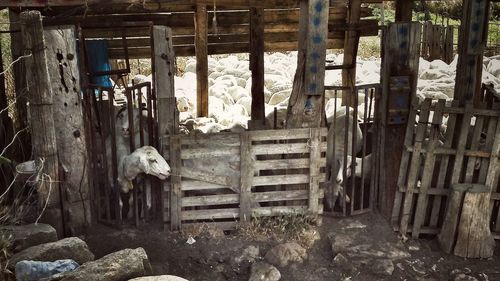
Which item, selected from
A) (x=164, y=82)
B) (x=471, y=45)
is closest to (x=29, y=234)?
(x=164, y=82)

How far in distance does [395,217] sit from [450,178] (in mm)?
919

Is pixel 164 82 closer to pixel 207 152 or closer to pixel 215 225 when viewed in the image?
pixel 207 152

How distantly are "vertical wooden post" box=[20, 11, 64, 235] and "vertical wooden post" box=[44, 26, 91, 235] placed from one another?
0.47ft

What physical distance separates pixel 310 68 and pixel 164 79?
187 cm

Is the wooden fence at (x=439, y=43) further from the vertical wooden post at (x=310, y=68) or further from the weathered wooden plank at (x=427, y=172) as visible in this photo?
the vertical wooden post at (x=310, y=68)

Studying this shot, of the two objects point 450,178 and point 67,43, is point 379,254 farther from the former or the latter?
point 67,43

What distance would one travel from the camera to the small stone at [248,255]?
6.60 meters

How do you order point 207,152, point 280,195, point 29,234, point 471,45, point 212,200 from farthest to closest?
point 471,45 < point 280,195 < point 212,200 < point 207,152 < point 29,234

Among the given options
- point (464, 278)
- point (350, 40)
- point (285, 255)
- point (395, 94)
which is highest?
point (350, 40)

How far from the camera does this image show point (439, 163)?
7203 millimetres

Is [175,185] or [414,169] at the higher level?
[414,169]

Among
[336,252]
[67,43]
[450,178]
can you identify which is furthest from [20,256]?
[450,178]

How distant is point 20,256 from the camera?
5.45 metres

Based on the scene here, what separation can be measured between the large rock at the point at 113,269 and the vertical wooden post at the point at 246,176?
1.95 m
